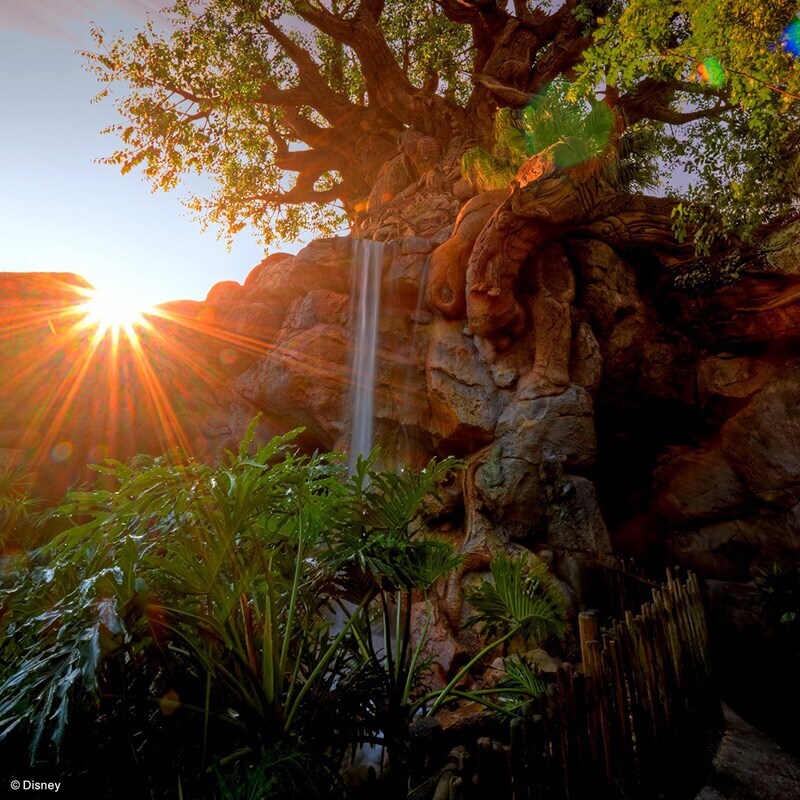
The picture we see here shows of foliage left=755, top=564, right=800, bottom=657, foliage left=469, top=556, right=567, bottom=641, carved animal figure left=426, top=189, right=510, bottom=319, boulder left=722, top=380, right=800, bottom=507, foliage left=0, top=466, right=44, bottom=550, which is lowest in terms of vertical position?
foliage left=0, top=466, right=44, bottom=550

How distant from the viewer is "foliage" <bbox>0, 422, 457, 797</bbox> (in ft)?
6.64

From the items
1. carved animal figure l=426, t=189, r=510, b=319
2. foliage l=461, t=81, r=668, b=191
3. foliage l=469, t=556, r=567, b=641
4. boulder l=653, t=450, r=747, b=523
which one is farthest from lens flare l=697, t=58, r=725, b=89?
boulder l=653, t=450, r=747, b=523

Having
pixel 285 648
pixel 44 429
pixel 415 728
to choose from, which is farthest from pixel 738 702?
pixel 44 429

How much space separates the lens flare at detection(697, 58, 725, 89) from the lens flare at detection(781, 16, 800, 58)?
0.52 m

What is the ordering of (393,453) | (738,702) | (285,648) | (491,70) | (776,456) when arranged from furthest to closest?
(491,70) < (393,453) < (776,456) < (738,702) < (285,648)

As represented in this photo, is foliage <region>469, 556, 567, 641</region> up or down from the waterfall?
down

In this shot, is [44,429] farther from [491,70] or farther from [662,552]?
[491,70]

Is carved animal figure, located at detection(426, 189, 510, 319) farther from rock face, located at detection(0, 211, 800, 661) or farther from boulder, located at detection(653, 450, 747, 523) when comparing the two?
boulder, located at detection(653, 450, 747, 523)

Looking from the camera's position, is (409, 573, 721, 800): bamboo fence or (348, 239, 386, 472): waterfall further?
(348, 239, 386, 472): waterfall

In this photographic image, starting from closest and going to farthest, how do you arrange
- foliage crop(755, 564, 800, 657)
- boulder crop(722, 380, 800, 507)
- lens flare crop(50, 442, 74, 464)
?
Result: foliage crop(755, 564, 800, 657) → boulder crop(722, 380, 800, 507) → lens flare crop(50, 442, 74, 464)

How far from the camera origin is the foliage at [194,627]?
202 centimetres

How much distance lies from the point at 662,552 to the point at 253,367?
10.4m

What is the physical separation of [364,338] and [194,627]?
8.28 meters

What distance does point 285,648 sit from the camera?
268cm
